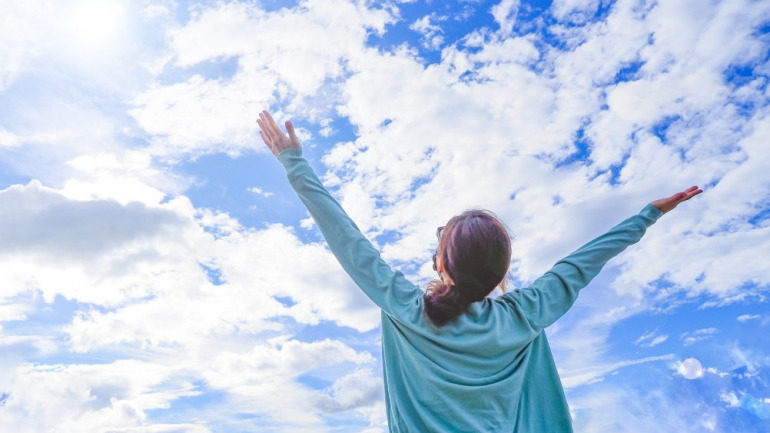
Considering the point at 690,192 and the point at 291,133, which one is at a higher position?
the point at 291,133

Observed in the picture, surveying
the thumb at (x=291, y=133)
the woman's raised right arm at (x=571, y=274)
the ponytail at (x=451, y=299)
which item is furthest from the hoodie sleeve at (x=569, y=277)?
the thumb at (x=291, y=133)

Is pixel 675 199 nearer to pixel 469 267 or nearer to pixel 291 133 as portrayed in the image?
pixel 469 267

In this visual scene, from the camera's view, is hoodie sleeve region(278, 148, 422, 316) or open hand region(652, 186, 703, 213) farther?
open hand region(652, 186, 703, 213)

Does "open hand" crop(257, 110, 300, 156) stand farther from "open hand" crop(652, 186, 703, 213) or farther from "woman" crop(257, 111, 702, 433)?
"open hand" crop(652, 186, 703, 213)

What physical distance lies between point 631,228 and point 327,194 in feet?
7.93

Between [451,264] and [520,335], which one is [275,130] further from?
[520,335]

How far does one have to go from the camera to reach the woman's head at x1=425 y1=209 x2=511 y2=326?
4238mm

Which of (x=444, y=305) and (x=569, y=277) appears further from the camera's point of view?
(x=569, y=277)

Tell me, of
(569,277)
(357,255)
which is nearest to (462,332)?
(357,255)

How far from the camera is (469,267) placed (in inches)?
167

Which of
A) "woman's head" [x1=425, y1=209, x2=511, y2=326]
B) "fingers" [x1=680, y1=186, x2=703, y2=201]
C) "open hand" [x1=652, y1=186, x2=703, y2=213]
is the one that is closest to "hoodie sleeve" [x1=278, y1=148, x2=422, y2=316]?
"woman's head" [x1=425, y1=209, x2=511, y2=326]

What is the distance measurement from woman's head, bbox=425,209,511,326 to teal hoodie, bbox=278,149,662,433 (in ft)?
0.27

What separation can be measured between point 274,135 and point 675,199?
3.34m

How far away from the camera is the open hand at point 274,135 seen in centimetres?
489
